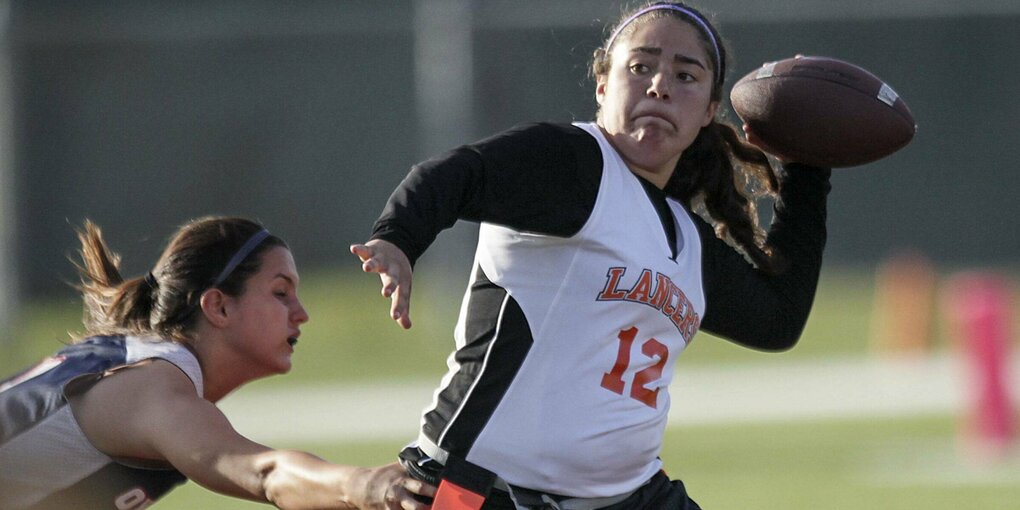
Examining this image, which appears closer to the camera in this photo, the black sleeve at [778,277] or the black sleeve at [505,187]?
the black sleeve at [505,187]

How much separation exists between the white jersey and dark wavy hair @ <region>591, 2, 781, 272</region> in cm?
48

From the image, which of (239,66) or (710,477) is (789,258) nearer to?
(710,477)

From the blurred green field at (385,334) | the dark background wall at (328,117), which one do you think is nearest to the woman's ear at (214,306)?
the blurred green field at (385,334)

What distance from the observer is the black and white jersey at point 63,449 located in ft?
10.9

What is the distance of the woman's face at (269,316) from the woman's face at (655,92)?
81 cm

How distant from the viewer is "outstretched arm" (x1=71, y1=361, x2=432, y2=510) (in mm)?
2799

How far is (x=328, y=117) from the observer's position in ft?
55.1

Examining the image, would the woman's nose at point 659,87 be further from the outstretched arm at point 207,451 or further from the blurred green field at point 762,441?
the blurred green field at point 762,441

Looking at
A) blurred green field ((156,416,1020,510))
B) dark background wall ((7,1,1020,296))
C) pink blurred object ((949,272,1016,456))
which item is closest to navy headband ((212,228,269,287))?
blurred green field ((156,416,1020,510))

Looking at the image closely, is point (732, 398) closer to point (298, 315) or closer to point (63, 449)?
point (298, 315)

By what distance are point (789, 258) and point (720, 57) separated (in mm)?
586

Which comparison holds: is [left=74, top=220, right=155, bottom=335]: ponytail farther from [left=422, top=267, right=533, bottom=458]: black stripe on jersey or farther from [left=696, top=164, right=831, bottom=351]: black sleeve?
[left=696, top=164, right=831, bottom=351]: black sleeve

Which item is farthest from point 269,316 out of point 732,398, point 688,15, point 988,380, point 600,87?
point 732,398

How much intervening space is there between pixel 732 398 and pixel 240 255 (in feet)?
24.0
